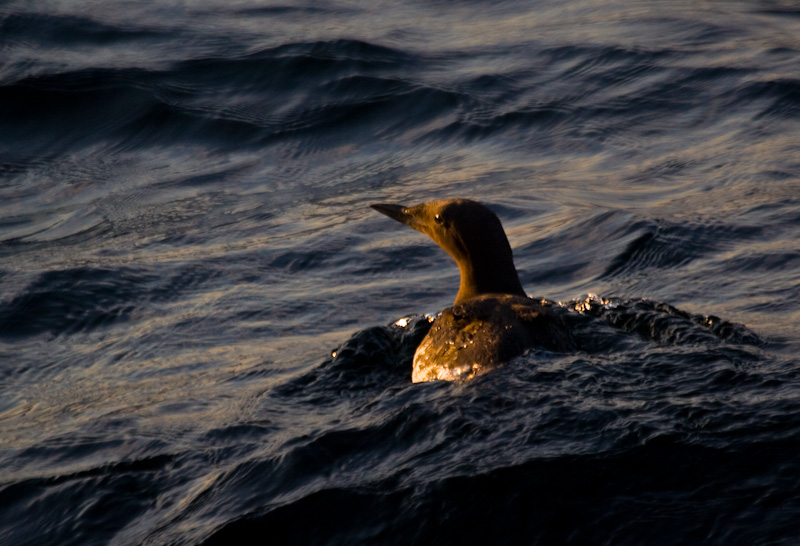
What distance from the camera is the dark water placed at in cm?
427

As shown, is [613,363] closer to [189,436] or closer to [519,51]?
[189,436]

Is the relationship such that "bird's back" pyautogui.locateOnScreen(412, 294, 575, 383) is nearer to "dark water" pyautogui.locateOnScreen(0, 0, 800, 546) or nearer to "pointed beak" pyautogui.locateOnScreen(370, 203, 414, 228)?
"dark water" pyautogui.locateOnScreen(0, 0, 800, 546)

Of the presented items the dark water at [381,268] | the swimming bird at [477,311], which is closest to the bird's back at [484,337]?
the swimming bird at [477,311]

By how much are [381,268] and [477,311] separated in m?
2.63

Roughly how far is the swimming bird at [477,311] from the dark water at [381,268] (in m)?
0.20

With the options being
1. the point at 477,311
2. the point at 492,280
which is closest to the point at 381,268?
the point at 492,280

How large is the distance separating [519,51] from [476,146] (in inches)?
100

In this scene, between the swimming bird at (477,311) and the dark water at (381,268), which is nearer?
the dark water at (381,268)

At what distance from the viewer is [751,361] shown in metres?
5.23

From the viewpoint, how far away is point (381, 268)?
8.28 m

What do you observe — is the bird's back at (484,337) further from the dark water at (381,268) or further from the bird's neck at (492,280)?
the bird's neck at (492,280)

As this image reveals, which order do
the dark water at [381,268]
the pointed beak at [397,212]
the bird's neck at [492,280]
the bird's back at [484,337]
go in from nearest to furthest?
the dark water at [381,268] < the bird's back at [484,337] < the bird's neck at [492,280] < the pointed beak at [397,212]

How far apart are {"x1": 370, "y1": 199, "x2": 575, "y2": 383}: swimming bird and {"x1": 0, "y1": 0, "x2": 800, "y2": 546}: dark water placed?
0.20 meters

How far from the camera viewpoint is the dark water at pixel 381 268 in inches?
168
